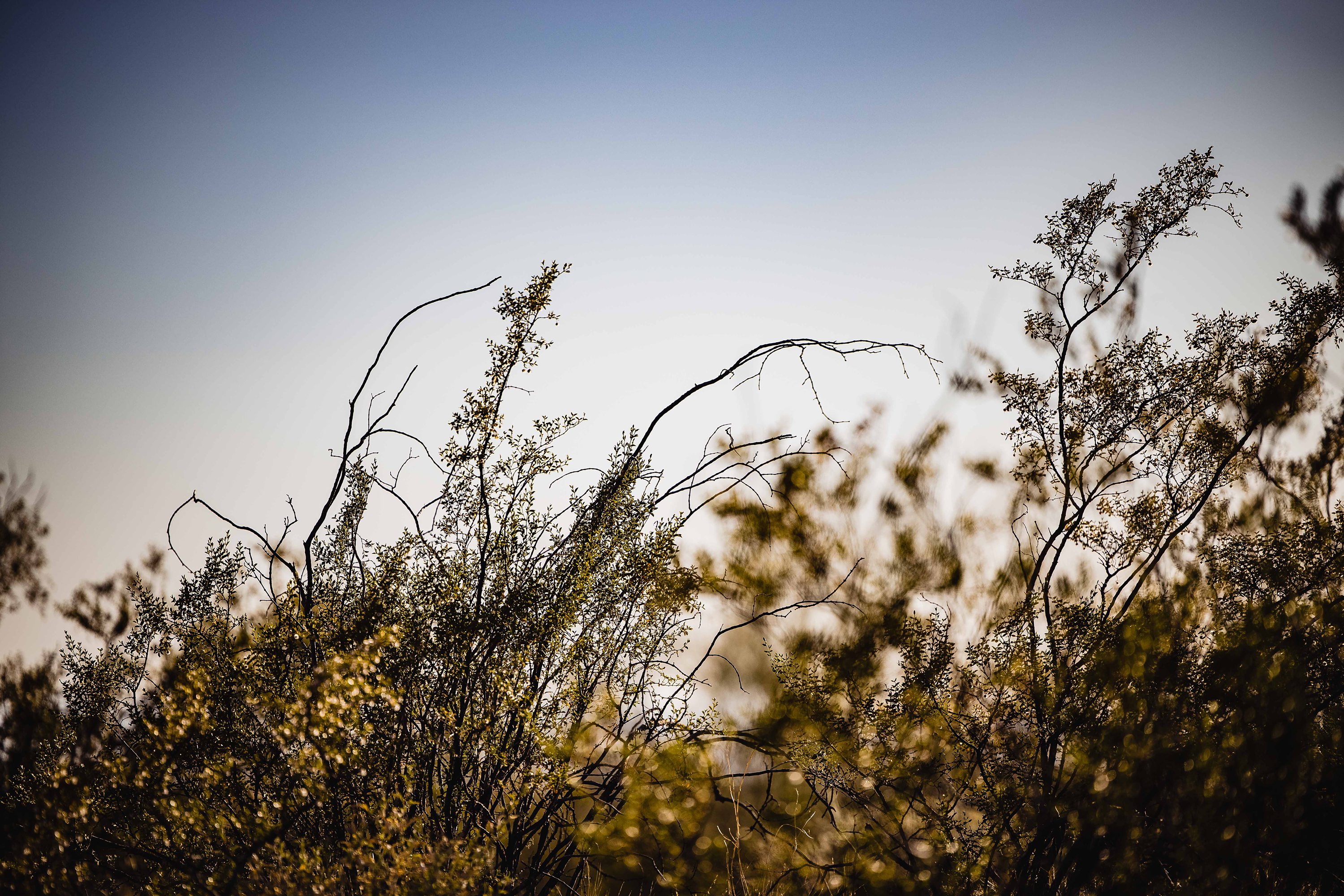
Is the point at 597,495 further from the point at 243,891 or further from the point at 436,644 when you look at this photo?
the point at 243,891

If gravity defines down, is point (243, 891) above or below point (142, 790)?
below

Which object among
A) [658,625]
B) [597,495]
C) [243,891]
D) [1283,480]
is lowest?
[243,891]

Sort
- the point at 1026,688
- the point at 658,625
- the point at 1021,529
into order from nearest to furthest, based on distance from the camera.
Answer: the point at 658,625
the point at 1026,688
the point at 1021,529

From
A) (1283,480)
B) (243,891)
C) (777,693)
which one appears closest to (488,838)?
(243,891)

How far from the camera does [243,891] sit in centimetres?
186

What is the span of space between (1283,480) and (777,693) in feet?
11.4

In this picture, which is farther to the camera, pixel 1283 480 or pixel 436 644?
pixel 1283 480

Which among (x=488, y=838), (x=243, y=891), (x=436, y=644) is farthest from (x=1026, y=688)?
(x=243, y=891)

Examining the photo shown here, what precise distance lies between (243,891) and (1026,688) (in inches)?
147

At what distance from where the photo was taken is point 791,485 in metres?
4.67

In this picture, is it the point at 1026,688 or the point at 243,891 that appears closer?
the point at 243,891

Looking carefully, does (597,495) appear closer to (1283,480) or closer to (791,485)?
(791,485)

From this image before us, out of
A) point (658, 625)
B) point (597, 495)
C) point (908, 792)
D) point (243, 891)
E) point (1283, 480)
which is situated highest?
point (1283, 480)

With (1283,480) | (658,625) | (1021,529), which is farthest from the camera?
(1021,529)
